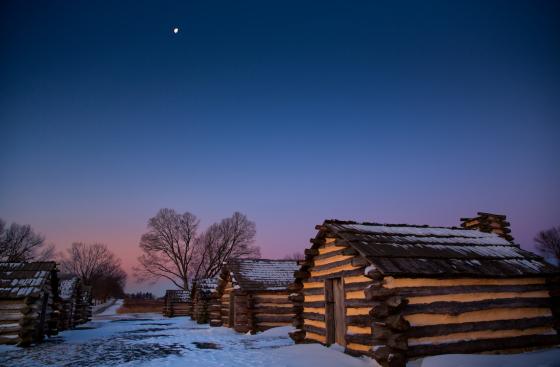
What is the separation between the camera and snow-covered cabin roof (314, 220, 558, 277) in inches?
362

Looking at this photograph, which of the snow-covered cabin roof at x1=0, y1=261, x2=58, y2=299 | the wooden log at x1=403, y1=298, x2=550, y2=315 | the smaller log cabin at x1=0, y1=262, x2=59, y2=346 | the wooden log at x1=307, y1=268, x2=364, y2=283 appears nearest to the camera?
the wooden log at x1=403, y1=298, x2=550, y2=315

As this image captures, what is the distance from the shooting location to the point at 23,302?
684 inches

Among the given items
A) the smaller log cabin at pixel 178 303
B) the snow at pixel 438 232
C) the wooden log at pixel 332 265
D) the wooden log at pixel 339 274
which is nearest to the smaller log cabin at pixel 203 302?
the smaller log cabin at pixel 178 303

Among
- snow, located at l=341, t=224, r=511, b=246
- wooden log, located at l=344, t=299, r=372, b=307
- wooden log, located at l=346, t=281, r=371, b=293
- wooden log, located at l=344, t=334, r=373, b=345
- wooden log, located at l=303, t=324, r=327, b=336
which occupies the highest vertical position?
snow, located at l=341, t=224, r=511, b=246

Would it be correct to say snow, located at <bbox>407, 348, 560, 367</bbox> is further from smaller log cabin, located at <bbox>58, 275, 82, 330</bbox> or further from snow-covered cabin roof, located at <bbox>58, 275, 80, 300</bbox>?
snow-covered cabin roof, located at <bbox>58, 275, 80, 300</bbox>

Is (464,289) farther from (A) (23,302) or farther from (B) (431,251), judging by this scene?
(A) (23,302)

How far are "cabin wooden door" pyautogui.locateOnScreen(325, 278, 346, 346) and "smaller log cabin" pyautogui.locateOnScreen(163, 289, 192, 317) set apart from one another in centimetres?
3691

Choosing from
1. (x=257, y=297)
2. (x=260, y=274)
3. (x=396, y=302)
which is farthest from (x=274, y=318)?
(x=396, y=302)

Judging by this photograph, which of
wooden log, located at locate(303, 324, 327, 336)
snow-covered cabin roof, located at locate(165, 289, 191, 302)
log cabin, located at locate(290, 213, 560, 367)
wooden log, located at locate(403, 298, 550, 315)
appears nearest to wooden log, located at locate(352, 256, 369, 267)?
log cabin, located at locate(290, 213, 560, 367)

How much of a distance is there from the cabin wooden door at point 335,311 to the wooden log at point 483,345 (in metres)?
2.84

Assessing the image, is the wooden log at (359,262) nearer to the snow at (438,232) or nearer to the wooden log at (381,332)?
the wooden log at (381,332)

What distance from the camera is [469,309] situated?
9.30 meters

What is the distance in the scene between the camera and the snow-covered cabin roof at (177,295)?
44234 mm

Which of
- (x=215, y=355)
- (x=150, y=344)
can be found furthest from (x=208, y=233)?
(x=215, y=355)
